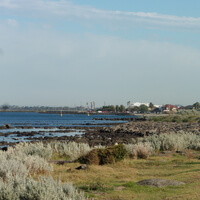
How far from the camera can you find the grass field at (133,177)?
1110 cm

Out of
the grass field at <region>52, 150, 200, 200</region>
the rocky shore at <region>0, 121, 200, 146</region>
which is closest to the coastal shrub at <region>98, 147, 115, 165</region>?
the grass field at <region>52, 150, 200, 200</region>

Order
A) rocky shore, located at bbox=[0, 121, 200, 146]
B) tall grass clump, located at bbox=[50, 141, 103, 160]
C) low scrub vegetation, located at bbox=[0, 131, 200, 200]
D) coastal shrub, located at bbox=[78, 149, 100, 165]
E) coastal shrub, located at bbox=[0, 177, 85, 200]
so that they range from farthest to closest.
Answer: rocky shore, located at bbox=[0, 121, 200, 146] < tall grass clump, located at bbox=[50, 141, 103, 160] < coastal shrub, located at bbox=[78, 149, 100, 165] < low scrub vegetation, located at bbox=[0, 131, 200, 200] < coastal shrub, located at bbox=[0, 177, 85, 200]

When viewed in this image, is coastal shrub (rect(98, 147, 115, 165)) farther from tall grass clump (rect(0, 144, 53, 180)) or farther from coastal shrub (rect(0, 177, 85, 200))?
coastal shrub (rect(0, 177, 85, 200))

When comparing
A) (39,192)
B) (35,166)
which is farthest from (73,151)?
(39,192)

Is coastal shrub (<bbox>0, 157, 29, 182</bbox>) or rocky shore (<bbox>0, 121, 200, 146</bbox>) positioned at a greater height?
coastal shrub (<bbox>0, 157, 29, 182</bbox>)

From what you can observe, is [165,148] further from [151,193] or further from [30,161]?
[151,193]

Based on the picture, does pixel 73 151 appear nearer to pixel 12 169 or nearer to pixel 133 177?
pixel 133 177

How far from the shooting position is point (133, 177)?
14.6 metres

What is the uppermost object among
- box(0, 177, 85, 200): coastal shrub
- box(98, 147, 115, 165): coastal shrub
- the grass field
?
box(0, 177, 85, 200): coastal shrub

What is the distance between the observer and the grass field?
11.1m

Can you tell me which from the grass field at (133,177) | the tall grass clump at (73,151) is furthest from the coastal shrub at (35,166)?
the tall grass clump at (73,151)

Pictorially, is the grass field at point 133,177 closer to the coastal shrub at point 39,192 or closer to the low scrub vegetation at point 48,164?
the low scrub vegetation at point 48,164

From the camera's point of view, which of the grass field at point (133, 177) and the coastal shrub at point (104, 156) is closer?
the grass field at point (133, 177)

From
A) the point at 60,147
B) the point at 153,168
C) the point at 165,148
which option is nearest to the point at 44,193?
the point at 153,168
